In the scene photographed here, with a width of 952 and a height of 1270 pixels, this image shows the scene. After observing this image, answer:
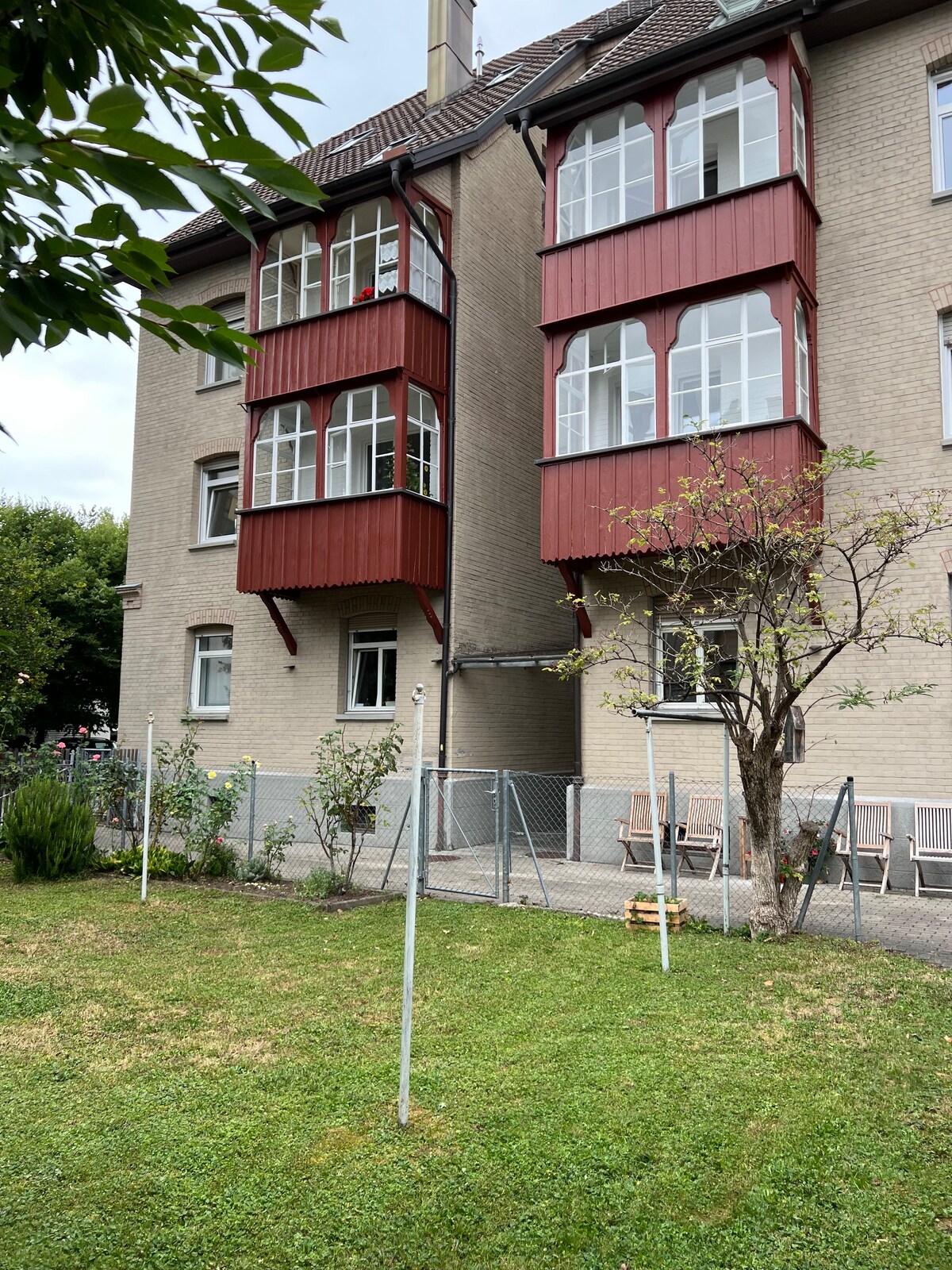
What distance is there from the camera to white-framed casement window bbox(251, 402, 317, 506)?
1664cm

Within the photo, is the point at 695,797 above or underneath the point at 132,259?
underneath

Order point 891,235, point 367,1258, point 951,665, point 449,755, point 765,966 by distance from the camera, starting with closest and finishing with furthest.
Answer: point 367,1258 < point 765,966 < point 951,665 < point 891,235 < point 449,755

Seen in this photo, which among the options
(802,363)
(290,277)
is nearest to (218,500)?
(290,277)

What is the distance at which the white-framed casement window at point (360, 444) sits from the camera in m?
15.8

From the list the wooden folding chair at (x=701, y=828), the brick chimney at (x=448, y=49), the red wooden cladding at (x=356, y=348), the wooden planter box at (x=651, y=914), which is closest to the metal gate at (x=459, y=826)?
the wooden folding chair at (x=701, y=828)

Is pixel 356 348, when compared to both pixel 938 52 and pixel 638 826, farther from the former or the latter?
pixel 938 52

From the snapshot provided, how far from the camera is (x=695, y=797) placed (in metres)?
13.1

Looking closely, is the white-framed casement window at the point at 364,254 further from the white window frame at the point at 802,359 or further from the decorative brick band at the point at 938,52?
the decorative brick band at the point at 938,52

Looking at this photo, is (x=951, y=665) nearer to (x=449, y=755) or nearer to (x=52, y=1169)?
(x=449, y=755)

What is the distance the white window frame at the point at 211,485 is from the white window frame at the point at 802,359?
11.1m

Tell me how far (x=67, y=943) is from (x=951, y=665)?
10229 millimetres

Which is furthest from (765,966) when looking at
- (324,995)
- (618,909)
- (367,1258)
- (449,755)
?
(449,755)

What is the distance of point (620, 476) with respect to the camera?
13.3 meters

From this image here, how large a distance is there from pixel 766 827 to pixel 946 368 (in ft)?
23.8
